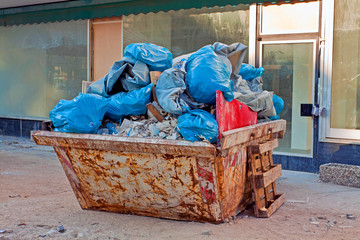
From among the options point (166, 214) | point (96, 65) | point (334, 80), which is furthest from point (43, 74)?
point (166, 214)

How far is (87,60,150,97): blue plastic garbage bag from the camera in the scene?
466 cm

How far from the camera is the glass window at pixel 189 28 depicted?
840cm

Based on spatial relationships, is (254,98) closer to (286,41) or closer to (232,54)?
(232,54)

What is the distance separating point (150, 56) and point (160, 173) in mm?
1204

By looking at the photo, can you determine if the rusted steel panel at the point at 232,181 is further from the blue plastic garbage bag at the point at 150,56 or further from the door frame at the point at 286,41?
the door frame at the point at 286,41

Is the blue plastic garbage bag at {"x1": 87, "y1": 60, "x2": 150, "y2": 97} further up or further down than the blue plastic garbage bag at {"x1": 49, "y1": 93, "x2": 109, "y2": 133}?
further up

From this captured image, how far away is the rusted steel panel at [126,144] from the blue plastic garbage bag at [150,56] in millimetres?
891

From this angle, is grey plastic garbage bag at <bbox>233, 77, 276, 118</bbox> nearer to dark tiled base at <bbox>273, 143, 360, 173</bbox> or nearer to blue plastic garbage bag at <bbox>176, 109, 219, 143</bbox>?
blue plastic garbage bag at <bbox>176, 109, 219, 143</bbox>

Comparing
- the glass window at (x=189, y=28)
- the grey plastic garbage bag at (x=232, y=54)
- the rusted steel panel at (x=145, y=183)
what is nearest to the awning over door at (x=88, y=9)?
the glass window at (x=189, y=28)

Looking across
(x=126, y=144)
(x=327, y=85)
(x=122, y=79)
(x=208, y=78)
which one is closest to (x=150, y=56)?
(x=122, y=79)

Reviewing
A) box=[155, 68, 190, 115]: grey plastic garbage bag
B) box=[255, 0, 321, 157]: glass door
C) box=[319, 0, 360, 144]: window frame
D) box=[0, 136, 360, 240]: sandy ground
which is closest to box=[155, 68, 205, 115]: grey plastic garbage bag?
box=[155, 68, 190, 115]: grey plastic garbage bag

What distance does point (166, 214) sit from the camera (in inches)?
182

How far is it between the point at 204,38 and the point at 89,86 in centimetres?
426

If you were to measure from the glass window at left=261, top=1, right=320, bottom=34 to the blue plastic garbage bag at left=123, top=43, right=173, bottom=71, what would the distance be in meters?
3.68
